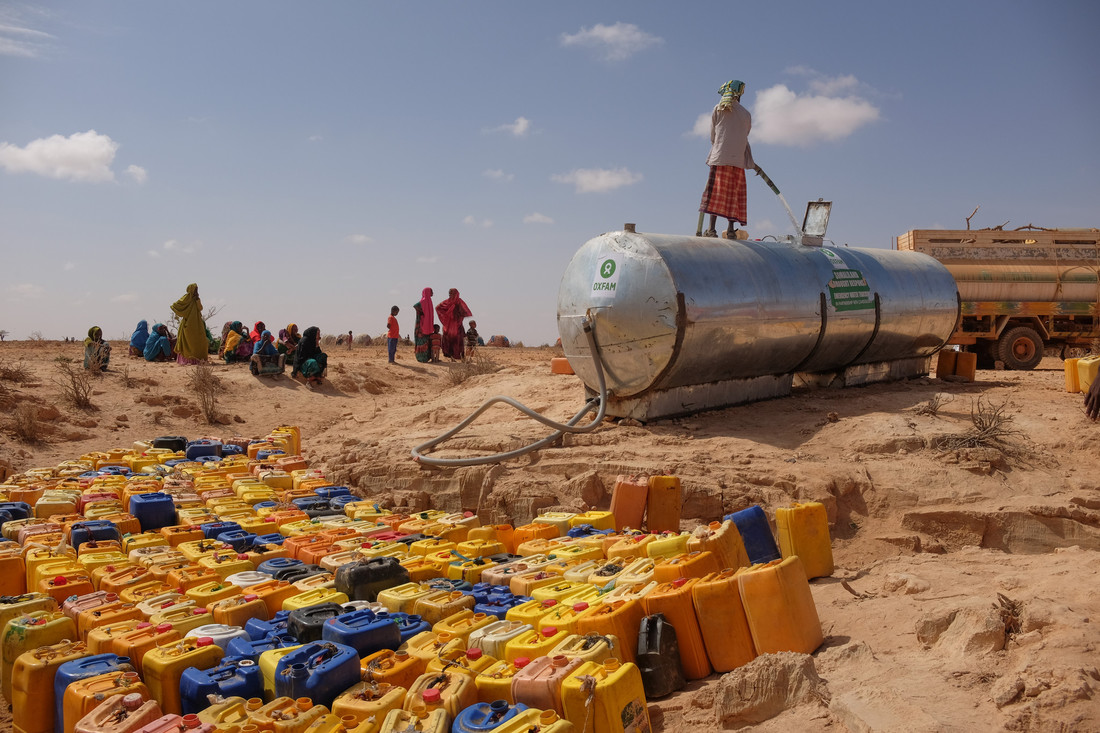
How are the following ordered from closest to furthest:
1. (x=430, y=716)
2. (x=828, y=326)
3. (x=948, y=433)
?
(x=430, y=716)
(x=948, y=433)
(x=828, y=326)

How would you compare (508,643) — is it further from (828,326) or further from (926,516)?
(828,326)

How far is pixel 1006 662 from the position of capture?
272 cm

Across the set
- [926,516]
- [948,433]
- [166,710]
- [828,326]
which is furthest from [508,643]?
[828,326]

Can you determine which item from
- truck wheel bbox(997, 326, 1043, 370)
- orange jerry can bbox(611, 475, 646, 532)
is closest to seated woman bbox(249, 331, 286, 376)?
orange jerry can bbox(611, 475, 646, 532)

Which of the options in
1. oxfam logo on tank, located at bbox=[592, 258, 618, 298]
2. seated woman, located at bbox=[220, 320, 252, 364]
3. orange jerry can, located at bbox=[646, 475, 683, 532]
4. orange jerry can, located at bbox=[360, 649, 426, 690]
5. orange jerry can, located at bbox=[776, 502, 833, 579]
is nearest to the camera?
orange jerry can, located at bbox=[360, 649, 426, 690]

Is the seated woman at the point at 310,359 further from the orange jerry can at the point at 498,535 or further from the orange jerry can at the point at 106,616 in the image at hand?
the orange jerry can at the point at 106,616

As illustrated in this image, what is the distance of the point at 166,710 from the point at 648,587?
217cm

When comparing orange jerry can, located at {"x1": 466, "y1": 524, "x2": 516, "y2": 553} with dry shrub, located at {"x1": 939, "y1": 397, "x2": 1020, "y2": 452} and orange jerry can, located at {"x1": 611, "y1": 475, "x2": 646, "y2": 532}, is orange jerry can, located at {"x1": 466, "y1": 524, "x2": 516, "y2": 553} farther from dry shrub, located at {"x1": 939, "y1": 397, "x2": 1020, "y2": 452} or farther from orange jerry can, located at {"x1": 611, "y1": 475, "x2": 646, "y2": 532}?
dry shrub, located at {"x1": 939, "y1": 397, "x2": 1020, "y2": 452}

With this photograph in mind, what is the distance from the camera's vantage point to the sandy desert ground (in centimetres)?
269

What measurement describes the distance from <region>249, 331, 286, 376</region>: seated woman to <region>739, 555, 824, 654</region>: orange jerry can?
12.8m

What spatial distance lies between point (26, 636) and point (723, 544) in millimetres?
3465

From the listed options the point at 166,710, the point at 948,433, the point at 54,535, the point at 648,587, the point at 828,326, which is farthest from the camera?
the point at 828,326

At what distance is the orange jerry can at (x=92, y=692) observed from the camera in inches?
114

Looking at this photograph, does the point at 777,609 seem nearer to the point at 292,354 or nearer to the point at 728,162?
the point at 728,162
